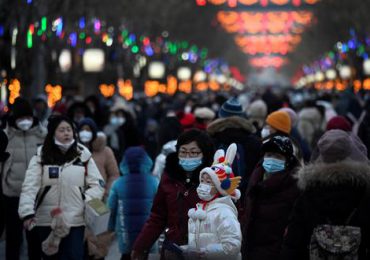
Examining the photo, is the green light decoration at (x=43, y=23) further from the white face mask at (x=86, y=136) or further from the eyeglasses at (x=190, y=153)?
the eyeglasses at (x=190, y=153)

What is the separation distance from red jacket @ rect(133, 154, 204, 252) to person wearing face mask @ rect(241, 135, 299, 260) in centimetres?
48

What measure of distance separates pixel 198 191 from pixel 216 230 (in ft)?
0.91

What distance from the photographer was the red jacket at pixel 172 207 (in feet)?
26.3

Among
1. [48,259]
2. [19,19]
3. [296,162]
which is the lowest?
[48,259]

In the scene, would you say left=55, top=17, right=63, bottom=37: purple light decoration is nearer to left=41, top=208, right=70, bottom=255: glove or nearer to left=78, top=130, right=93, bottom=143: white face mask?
left=78, top=130, right=93, bottom=143: white face mask

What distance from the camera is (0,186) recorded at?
12.1 m

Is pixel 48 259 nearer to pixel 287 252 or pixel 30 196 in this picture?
pixel 30 196

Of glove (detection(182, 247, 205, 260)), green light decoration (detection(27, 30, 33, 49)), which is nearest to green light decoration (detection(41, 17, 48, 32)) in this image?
green light decoration (detection(27, 30, 33, 49))

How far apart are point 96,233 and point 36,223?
512 millimetres

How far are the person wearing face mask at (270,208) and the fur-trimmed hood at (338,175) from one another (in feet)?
3.49

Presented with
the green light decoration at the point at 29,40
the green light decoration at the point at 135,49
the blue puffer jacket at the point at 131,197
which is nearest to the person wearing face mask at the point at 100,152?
the blue puffer jacket at the point at 131,197

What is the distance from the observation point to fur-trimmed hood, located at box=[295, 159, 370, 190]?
7164mm

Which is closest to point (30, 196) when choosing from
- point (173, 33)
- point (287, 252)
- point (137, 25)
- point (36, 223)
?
point (36, 223)

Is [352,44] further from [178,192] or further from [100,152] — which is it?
[178,192]
